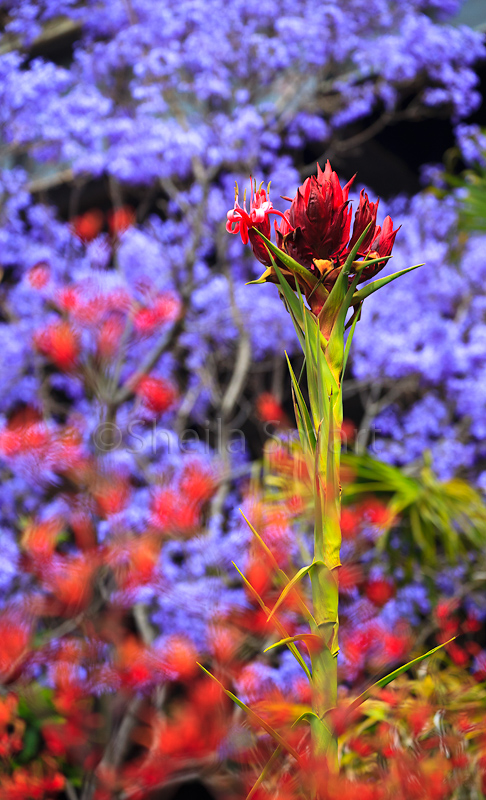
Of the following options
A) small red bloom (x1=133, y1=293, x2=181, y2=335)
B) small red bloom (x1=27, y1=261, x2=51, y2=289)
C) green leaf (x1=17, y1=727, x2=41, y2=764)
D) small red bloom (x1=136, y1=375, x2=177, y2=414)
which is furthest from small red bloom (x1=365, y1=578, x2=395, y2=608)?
small red bloom (x1=27, y1=261, x2=51, y2=289)

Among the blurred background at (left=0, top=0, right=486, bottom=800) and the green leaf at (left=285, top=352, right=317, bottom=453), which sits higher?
the green leaf at (left=285, top=352, right=317, bottom=453)

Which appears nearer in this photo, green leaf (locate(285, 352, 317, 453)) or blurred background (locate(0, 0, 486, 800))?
green leaf (locate(285, 352, 317, 453))

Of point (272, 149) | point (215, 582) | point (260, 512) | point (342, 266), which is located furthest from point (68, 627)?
point (272, 149)

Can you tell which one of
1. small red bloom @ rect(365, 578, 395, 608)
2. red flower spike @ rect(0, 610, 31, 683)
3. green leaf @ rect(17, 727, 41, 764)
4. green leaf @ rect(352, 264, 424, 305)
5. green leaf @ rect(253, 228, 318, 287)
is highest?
green leaf @ rect(253, 228, 318, 287)

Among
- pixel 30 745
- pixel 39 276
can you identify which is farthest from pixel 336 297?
pixel 39 276

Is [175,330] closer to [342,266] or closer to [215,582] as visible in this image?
[215,582]

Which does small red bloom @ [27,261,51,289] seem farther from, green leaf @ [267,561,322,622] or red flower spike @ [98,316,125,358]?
green leaf @ [267,561,322,622]

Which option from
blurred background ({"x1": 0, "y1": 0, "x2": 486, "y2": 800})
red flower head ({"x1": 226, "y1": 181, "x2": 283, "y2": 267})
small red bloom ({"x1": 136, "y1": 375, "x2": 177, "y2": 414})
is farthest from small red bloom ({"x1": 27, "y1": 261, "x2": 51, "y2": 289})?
red flower head ({"x1": 226, "y1": 181, "x2": 283, "y2": 267})

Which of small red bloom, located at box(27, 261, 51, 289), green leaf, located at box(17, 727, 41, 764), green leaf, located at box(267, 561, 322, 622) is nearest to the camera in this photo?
green leaf, located at box(267, 561, 322, 622)

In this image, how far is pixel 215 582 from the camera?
283 cm

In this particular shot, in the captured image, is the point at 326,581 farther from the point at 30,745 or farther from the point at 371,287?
the point at 30,745

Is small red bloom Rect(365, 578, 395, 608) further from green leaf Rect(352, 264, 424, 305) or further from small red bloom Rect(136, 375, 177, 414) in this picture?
green leaf Rect(352, 264, 424, 305)

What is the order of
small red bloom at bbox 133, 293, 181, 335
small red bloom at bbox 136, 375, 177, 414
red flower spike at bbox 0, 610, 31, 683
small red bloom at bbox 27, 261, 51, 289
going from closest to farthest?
red flower spike at bbox 0, 610, 31, 683 < small red bloom at bbox 133, 293, 181, 335 < small red bloom at bbox 136, 375, 177, 414 < small red bloom at bbox 27, 261, 51, 289

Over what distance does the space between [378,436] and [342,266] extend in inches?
155
